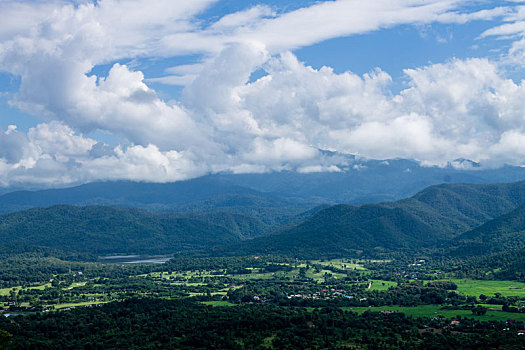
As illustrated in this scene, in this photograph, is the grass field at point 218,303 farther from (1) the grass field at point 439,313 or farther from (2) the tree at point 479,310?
(2) the tree at point 479,310

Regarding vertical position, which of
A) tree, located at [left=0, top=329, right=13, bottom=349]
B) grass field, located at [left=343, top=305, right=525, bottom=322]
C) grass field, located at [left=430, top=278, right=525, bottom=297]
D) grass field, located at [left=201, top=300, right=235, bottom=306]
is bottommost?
grass field, located at [left=343, top=305, right=525, bottom=322]

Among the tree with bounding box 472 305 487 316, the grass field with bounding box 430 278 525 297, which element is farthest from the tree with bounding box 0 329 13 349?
the grass field with bounding box 430 278 525 297

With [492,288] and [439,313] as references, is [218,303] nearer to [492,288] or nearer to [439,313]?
[439,313]

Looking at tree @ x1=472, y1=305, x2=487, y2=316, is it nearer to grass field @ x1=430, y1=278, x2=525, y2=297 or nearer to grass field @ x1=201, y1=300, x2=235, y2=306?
grass field @ x1=430, y1=278, x2=525, y2=297

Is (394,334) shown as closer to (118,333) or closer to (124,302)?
(118,333)

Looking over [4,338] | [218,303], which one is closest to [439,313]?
[218,303]

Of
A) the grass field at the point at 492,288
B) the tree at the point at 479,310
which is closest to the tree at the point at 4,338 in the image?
the tree at the point at 479,310

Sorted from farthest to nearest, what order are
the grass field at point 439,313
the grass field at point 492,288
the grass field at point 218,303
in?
the grass field at point 492,288
the grass field at point 218,303
the grass field at point 439,313

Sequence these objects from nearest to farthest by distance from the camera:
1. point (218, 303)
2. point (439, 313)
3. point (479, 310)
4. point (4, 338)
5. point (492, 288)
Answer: point (4, 338) → point (479, 310) → point (439, 313) → point (218, 303) → point (492, 288)
